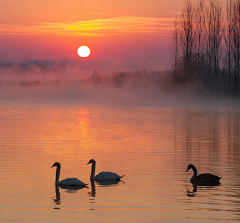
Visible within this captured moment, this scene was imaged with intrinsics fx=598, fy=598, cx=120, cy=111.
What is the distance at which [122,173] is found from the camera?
19.9 m

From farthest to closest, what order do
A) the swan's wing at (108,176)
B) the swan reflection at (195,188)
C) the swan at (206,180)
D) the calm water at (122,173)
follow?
1. the swan's wing at (108,176)
2. the swan at (206,180)
3. the swan reflection at (195,188)
4. the calm water at (122,173)

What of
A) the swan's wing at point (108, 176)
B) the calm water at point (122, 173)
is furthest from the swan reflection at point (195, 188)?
the swan's wing at point (108, 176)

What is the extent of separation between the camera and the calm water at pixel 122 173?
13781 millimetres

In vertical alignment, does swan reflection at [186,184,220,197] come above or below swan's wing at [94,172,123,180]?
below

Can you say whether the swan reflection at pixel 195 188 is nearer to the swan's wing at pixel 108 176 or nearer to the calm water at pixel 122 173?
the calm water at pixel 122 173

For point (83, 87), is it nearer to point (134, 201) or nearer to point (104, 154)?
point (104, 154)

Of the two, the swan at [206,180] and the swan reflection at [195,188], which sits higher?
the swan at [206,180]

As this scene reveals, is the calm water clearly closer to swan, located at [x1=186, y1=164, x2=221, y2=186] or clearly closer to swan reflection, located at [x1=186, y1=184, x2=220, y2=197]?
swan reflection, located at [x1=186, y1=184, x2=220, y2=197]

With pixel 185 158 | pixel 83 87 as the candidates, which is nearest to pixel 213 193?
pixel 185 158

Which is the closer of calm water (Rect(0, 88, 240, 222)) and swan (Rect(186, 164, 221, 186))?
calm water (Rect(0, 88, 240, 222))

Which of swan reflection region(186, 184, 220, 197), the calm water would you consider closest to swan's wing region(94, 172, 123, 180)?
the calm water

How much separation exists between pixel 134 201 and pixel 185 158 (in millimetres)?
9297

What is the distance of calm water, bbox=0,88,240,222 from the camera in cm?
1378

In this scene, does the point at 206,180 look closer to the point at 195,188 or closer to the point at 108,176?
the point at 195,188
